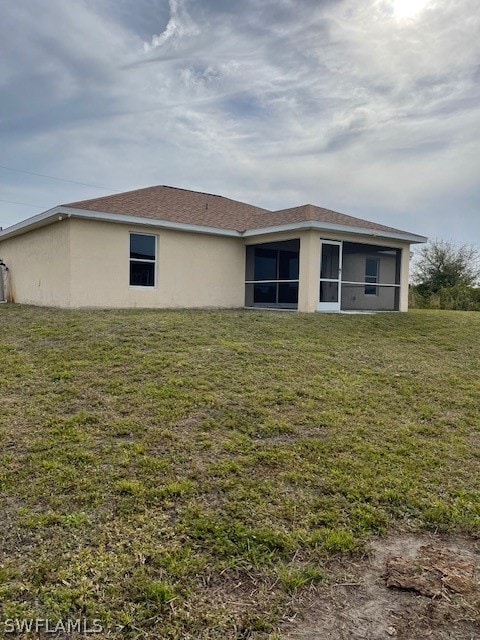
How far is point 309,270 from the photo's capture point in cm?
1266

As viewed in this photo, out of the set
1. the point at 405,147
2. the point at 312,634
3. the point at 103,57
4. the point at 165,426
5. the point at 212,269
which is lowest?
the point at 312,634

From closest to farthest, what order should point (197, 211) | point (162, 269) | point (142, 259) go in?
point (142, 259), point (162, 269), point (197, 211)

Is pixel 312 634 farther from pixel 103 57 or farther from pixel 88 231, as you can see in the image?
pixel 103 57

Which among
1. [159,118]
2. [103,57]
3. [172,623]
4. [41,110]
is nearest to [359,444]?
[172,623]

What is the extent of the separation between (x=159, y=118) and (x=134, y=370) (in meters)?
12.6

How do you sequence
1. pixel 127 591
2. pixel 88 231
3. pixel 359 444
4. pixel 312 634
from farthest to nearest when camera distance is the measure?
pixel 88 231 → pixel 359 444 → pixel 127 591 → pixel 312 634

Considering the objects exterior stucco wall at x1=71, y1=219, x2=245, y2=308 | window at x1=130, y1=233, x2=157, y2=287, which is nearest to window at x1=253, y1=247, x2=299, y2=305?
exterior stucco wall at x1=71, y1=219, x2=245, y2=308

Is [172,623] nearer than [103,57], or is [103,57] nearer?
[172,623]

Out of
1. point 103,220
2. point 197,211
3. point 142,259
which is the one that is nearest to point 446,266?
point 197,211

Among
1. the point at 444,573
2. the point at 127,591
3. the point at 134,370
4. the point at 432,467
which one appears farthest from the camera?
the point at 134,370

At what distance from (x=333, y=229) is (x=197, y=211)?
4613mm

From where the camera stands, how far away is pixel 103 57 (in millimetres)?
11859

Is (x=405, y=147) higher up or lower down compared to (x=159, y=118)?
lower down

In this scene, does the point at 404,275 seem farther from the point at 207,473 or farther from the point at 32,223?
the point at 207,473
